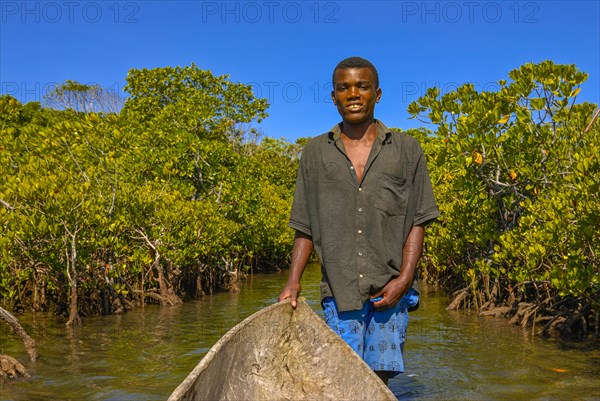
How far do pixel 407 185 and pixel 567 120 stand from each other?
4.64m

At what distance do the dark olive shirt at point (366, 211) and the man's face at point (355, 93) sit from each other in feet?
0.38

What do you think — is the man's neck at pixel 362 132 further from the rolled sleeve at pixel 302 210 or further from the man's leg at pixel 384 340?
the man's leg at pixel 384 340

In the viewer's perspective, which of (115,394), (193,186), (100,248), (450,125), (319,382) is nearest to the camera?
(319,382)

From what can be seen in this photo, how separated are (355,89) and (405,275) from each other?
32.9 inches

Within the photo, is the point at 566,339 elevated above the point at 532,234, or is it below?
below

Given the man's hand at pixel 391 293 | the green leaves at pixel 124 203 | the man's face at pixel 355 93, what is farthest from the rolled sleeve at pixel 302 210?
the green leaves at pixel 124 203

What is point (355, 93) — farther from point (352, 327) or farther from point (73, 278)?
point (73, 278)

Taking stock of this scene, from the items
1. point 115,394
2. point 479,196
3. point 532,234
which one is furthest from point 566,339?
point 115,394

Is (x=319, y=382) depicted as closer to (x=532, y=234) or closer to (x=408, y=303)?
(x=408, y=303)

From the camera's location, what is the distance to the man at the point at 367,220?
8.20ft

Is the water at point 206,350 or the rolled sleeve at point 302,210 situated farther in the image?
the water at point 206,350

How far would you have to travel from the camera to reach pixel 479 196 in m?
8.54

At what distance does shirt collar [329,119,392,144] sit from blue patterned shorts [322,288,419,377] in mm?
711

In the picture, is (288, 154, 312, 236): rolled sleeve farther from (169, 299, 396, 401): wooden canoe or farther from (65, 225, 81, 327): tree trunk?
(65, 225, 81, 327): tree trunk
